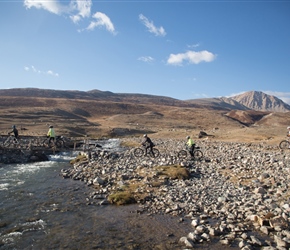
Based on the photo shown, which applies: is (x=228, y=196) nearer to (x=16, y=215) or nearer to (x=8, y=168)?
(x=16, y=215)

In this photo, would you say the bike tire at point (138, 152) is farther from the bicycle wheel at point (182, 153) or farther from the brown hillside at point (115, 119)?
the brown hillside at point (115, 119)

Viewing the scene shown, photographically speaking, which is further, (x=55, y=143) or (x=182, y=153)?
(x=55, y=143)

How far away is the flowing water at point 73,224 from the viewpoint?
1188cm

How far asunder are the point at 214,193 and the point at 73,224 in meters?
8.66

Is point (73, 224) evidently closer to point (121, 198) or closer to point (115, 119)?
point (121, 198)

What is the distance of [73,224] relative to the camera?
13.8 meters

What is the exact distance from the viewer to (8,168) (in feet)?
91.2

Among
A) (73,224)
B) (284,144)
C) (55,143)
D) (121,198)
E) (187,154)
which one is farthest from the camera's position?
(55,143)

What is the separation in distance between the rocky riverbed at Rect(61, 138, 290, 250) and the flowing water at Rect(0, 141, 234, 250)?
0.79 m

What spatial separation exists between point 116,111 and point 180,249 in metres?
161

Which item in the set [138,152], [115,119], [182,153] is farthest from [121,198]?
[115,119]

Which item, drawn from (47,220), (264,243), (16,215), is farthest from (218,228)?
(16,215)

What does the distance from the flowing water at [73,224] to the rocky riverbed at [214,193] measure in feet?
2.58

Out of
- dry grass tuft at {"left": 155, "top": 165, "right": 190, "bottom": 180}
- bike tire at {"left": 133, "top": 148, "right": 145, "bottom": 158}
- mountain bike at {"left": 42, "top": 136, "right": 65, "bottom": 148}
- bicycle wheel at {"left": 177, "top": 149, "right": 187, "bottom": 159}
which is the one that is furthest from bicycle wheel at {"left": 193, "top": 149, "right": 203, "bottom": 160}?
mountain bike at {"left": 42, "top": 136, "right": 65, "bottom": 148}
